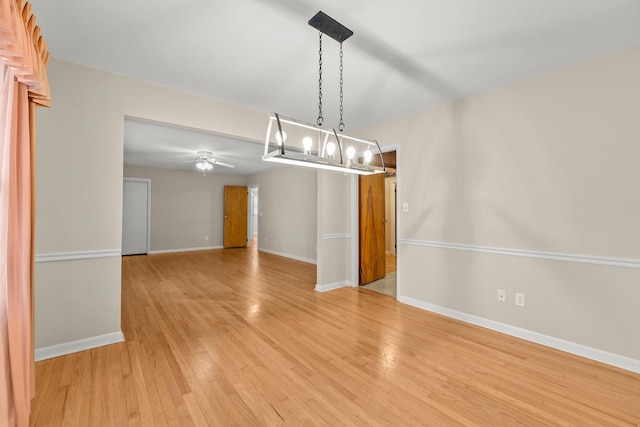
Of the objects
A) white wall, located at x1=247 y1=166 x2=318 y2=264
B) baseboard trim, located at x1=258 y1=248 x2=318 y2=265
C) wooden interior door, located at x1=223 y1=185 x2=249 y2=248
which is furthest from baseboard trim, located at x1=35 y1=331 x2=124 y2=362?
wooden interior door, located at x1=223 y1=185 x2=249 y2=248

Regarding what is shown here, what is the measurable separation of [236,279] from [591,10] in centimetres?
526

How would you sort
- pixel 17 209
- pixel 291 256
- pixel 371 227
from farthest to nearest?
pixel 291 256 < pixel 371 227 < pixel 17 209

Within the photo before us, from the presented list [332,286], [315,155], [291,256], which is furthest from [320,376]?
[291,256]

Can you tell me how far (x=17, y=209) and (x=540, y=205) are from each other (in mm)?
4022

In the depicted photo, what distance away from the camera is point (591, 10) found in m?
1.76

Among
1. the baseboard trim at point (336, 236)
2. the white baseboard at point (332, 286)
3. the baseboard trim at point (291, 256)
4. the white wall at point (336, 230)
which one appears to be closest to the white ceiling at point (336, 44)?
the white wall at point (336, 230)

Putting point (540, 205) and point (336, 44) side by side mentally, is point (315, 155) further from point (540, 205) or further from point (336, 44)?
point (540, 205)

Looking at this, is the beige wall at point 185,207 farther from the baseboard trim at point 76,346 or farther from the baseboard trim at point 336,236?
the baseboard trim at point 76,346

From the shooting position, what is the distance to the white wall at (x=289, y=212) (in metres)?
6.62

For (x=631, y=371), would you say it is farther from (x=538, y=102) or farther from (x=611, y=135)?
(x=538, y=102)

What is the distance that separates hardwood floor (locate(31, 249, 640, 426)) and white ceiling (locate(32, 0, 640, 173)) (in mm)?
2581

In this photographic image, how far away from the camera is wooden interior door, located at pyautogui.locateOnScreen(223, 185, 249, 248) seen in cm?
884

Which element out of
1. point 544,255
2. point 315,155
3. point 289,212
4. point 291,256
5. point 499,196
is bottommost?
point 291,256

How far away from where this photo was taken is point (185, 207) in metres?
8.17
